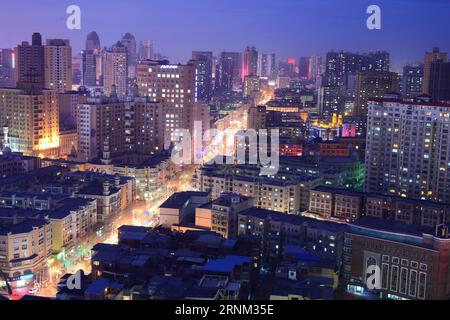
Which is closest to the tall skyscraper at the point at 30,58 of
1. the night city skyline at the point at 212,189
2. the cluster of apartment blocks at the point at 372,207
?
the night city skyline at the point at 212,189

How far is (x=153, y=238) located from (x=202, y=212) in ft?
3.57

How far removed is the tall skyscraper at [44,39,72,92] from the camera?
487 inches

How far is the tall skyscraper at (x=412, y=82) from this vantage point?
31.7ft

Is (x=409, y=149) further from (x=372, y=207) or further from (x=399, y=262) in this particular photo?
(x=399, y=262)

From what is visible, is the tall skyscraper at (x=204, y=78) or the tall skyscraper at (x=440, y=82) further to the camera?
the tall skyscraper at (x=204, y=78)

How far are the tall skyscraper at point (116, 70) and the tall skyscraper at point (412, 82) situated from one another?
5.24m

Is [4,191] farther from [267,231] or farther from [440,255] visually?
[440,255]

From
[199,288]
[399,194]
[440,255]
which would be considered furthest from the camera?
[399,194]

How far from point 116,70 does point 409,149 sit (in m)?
7.28

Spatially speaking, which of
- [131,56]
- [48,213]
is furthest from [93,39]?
[131,56]

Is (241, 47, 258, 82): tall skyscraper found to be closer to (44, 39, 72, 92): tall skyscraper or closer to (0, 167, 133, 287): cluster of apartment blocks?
(44, 39, 72, 92): tall skyscraper

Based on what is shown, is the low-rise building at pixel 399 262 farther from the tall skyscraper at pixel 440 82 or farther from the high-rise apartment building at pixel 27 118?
the high-rise apartment building at pixel 27 118

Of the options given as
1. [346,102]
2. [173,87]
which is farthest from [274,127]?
[346,102]

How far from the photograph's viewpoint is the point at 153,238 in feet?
17.3
